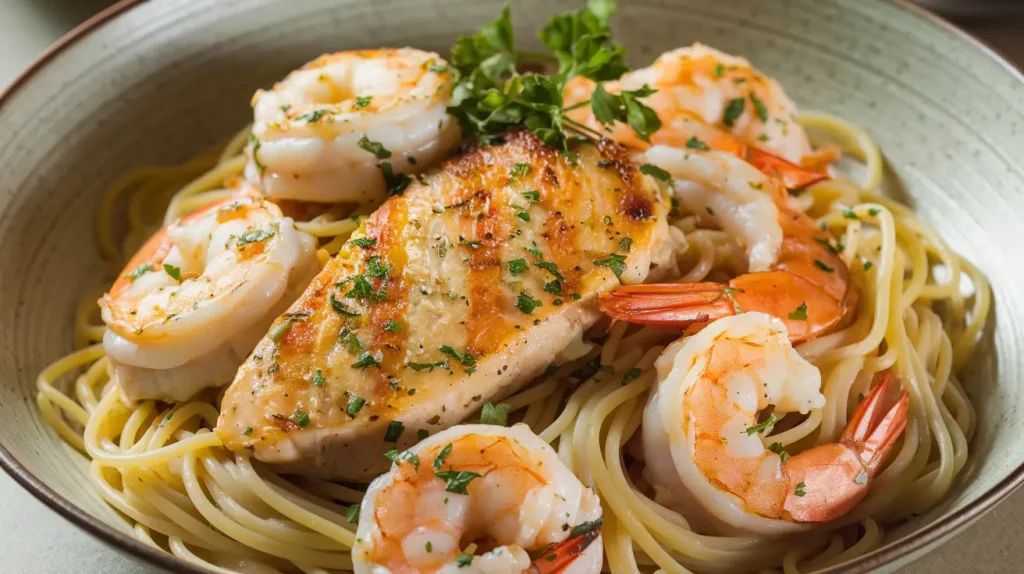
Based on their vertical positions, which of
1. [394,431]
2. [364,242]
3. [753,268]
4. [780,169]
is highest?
[364,242]

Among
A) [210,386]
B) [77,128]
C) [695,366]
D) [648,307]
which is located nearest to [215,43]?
[77,128]

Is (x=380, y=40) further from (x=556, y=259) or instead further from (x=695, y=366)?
(x=695, y=366)

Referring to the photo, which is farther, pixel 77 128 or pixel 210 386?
pixel 77 128

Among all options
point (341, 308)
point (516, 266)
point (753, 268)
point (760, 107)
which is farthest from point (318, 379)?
point (760, 107)

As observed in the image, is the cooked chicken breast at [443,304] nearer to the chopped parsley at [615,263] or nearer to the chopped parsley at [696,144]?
the chopped parsley at [615,263]

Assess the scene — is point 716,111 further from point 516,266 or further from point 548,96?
point 516,266
